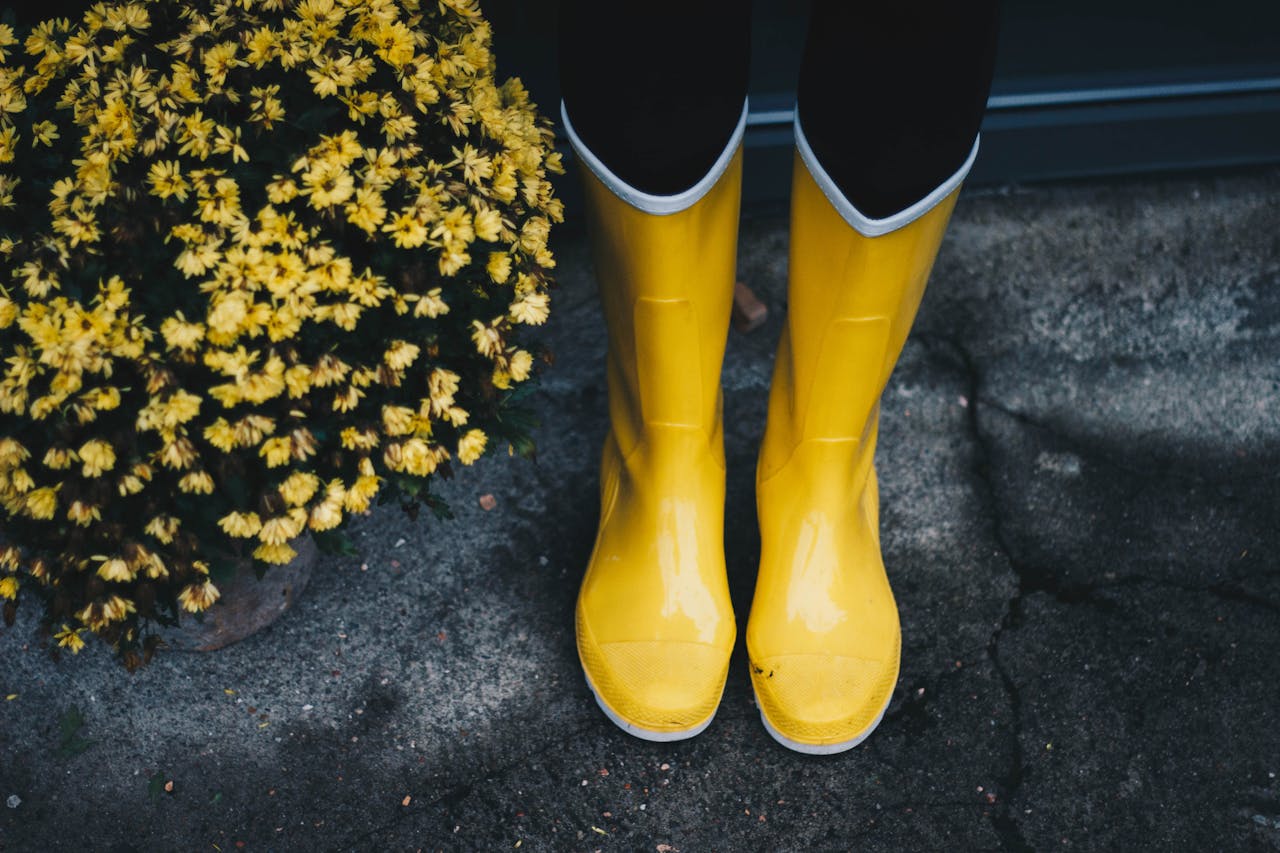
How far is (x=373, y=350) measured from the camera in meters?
1.08

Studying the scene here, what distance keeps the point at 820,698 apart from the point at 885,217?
630mm

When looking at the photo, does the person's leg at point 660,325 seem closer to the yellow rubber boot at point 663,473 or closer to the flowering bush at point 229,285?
the yellow rubber boot at point 663,473

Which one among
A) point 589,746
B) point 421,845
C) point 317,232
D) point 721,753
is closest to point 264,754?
point 421,845

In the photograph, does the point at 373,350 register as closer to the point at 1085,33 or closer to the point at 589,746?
the point at 589,746

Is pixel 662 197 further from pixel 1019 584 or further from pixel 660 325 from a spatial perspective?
pixel 1019 584

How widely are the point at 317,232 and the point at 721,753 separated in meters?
0.87

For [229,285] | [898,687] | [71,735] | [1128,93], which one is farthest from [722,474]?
[1128,93]

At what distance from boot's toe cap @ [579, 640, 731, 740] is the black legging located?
0.61m

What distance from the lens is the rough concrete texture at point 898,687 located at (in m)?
1.35

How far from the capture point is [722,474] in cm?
147

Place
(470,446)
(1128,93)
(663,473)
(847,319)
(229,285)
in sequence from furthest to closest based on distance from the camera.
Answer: (1128,93) < (663,473) < (847,319) < (470,446) < (229,285)

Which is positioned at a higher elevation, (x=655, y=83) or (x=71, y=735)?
(x=655, y=83)

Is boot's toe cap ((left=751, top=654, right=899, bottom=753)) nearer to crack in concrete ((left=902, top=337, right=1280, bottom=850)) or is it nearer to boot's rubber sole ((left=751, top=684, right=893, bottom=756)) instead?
boot's rubber sole ((left=751, top=684, right=893, bottom=756))

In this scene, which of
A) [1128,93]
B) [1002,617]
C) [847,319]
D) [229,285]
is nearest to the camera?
[229,285]
